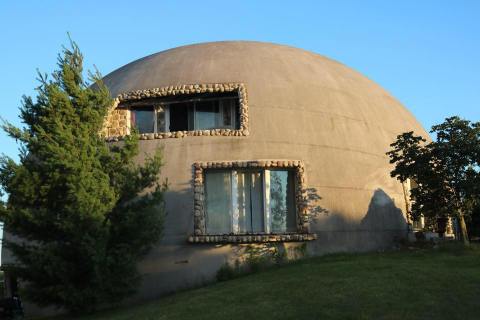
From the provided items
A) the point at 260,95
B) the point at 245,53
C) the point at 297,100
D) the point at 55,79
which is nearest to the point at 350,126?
the point at 297,100

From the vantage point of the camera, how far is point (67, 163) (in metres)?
12.0

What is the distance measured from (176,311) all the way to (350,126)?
866 cm

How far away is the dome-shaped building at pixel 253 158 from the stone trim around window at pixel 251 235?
0.09ft

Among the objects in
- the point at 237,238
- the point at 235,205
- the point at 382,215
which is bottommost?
the point at 237,238

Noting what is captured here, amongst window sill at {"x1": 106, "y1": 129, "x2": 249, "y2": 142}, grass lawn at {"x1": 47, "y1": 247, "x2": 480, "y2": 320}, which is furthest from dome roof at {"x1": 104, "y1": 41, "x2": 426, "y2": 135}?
grass lawn at {"x1": 47, "y1": 247, "x2": 480, "y2": 320}

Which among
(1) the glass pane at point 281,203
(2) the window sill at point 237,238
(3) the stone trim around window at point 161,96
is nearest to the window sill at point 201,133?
(3) the stone trim around window at point 161,96

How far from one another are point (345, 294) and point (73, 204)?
20.1ft

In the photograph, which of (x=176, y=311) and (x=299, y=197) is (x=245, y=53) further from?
(x=176, y=311)

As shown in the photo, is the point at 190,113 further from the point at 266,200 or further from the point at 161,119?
the point at 266,200

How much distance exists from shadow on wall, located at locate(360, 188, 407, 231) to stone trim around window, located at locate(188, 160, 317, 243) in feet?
6.92

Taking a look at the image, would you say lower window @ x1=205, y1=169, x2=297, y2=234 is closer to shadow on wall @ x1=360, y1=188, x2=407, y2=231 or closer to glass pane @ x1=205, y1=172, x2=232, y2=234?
glass pane @ x1=205, y1=172, x2=232, y2=234

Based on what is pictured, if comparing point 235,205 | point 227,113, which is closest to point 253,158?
point 235,205

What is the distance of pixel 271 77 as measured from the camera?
16.6 meters

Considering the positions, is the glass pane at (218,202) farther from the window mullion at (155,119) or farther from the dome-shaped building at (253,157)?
the window mullion at (155,119)
